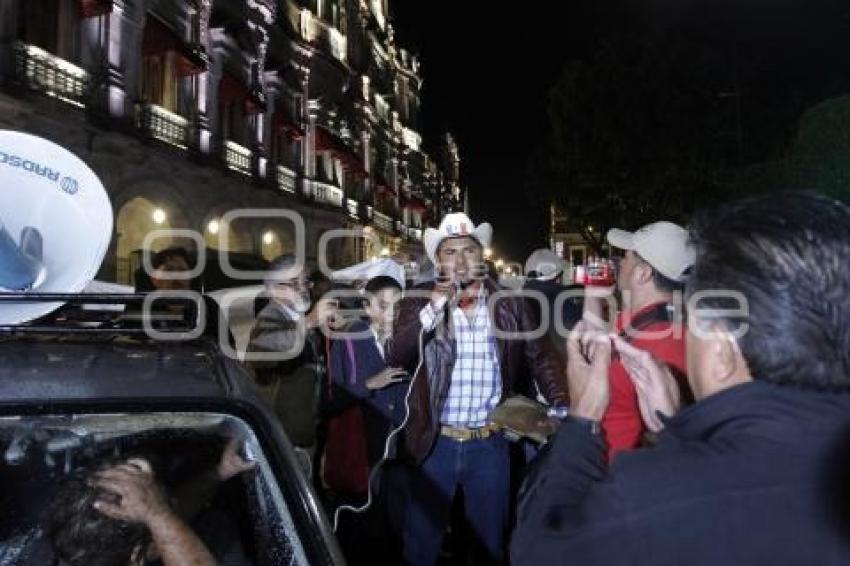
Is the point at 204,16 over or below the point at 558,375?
over

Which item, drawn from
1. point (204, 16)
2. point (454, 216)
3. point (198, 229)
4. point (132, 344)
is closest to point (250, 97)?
point (204, 16)

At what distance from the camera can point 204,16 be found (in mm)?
23062

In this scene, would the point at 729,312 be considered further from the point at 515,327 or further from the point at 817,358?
the point at 515,327

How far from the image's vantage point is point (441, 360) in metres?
Result: 3.89

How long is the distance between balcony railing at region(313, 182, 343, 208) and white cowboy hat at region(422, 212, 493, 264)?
2850cm

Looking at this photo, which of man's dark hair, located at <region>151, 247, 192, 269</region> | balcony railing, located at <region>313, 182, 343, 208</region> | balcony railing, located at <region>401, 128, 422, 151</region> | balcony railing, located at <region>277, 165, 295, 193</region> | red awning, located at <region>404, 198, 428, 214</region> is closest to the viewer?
man's dark hair, located at <region>151, 247, 192, 269</region>

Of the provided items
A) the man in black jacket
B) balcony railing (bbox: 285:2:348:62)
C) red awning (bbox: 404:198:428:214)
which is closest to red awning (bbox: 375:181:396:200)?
red awning (bbox: 404:198:428:214)

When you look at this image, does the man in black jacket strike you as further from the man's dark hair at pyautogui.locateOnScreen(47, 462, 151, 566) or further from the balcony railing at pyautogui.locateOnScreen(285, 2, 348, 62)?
the balcony railing at pyautogui.locateOnScreen(285, 2, 348, 62)

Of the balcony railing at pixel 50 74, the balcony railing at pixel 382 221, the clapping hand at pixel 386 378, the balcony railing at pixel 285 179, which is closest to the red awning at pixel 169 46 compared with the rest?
the balcony railing at pixel 50 74

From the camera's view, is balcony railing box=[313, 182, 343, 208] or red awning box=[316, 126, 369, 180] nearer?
balcony railing box=[313, 182, 343, 208]

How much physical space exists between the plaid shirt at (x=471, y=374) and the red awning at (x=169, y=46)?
17.7m

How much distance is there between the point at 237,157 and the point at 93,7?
880 centimetres

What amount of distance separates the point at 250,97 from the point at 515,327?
23267 mm

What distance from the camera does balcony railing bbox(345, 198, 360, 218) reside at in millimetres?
36750
